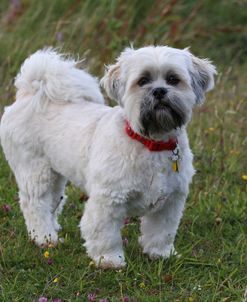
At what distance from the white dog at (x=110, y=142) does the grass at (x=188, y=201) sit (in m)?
0.19

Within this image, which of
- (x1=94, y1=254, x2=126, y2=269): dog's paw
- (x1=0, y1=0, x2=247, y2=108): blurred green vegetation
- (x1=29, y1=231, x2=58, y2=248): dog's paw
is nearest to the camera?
(x1=94, y1=254, x2=126, y2=269): dog's paw

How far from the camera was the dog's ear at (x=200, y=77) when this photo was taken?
461 cm

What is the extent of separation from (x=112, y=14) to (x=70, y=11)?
58cm

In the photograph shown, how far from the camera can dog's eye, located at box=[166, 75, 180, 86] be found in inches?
175

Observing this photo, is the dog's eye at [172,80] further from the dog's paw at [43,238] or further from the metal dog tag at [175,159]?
the dog's paw at [43,238]

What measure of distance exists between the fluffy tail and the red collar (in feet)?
2.46

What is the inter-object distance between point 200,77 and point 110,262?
131 cm

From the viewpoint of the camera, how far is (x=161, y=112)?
4348mm

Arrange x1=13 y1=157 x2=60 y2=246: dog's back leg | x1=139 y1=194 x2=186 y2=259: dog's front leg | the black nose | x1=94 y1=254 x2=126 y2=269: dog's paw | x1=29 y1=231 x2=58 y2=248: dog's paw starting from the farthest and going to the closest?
x1=13 y1=157 x2=60 y2=246: dog's back leg < x1=29 y1=231 x2=58 y2=248: dog's paw < x1=139 y1=194 x2=186 y2=259: dog's front leg < x1=94 y1=254 x2=126 y2=269: dog's paw < the black nose

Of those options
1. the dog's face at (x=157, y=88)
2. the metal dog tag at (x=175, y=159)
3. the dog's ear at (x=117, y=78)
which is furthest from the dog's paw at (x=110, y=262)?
the dog's ear at (x=117, y=78)

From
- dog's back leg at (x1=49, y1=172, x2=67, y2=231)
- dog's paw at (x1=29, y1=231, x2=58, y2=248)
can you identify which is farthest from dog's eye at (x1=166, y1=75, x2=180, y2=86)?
dog's paw at (x1=29, y1=231, x2=58, y2=248)

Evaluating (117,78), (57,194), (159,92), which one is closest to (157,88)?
(159,92)

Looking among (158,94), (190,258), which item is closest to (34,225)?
(190,258)

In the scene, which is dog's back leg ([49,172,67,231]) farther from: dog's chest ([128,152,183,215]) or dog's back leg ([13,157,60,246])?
dog's chest ([128,152,183,215])
